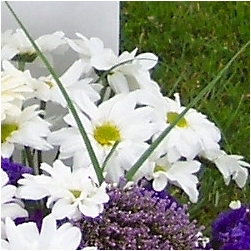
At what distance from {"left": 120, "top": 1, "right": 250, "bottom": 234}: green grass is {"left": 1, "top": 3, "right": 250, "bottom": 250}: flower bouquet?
2.09ft

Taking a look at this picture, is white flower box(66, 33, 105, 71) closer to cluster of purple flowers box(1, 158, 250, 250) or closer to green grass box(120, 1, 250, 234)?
cluster of purple flowers box(1, 158, 250, 250)

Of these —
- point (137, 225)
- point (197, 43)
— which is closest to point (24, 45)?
point (137, 225)

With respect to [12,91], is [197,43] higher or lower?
lower

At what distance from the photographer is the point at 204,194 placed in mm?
776

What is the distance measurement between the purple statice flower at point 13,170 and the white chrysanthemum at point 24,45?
0.13m

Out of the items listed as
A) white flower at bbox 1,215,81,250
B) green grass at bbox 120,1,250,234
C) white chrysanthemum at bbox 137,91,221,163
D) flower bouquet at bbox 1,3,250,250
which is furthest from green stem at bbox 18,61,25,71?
green grass at bbox 120,1,250,234

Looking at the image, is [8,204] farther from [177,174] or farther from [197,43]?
[197,43]

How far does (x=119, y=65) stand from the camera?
0.71 m

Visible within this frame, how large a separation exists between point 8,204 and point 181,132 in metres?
0.16

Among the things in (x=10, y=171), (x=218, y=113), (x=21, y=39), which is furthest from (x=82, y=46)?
(x=218, y=113)

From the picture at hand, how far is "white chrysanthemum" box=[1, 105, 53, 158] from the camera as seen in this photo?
65 centimetres

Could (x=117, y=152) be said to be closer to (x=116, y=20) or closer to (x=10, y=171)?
(x=10, y=171)

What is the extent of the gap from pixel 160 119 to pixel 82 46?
0.11 m

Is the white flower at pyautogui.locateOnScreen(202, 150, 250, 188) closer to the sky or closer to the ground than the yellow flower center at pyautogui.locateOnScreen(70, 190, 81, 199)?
closer to the ground
